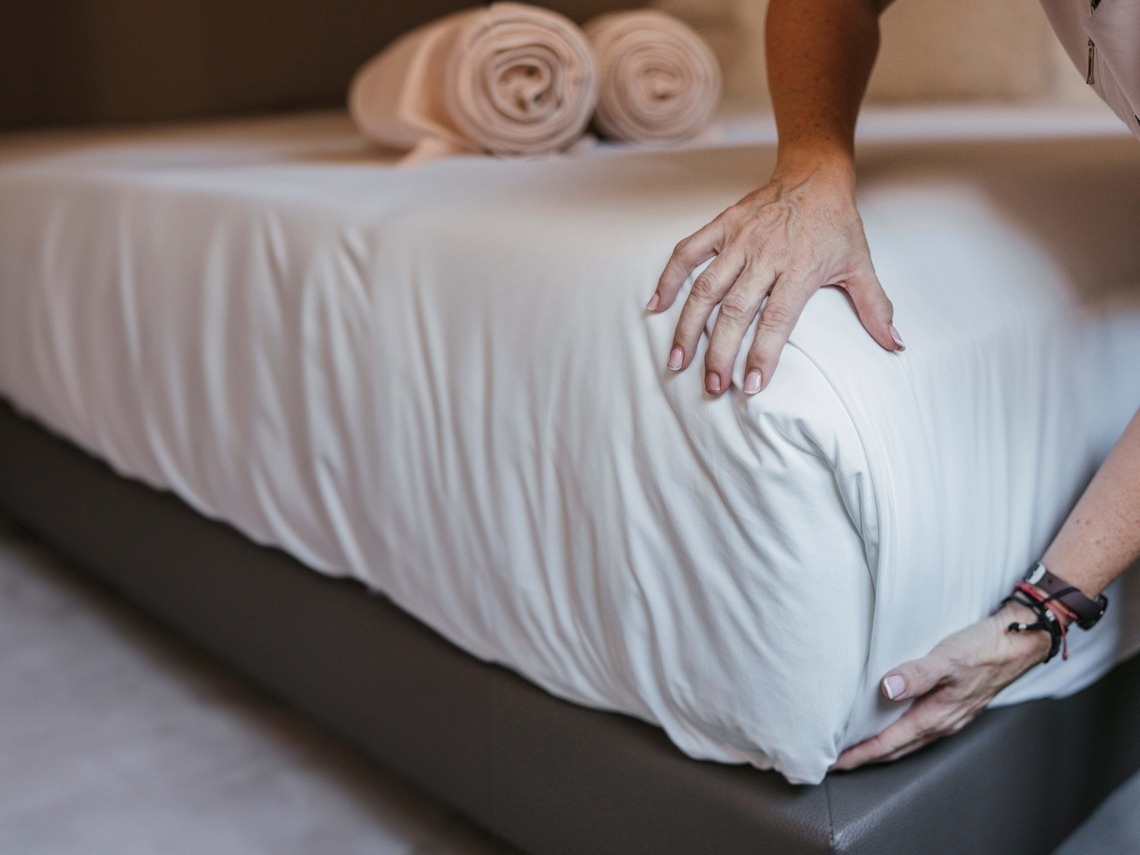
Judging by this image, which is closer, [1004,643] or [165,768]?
[1004,643]

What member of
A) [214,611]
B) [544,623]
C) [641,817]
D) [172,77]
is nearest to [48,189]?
[214,611]

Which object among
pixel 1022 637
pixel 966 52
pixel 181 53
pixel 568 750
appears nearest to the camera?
pixel 1022 637

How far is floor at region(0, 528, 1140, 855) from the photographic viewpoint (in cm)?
135

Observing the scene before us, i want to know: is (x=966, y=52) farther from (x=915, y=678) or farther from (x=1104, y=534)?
(x=915, y=678)

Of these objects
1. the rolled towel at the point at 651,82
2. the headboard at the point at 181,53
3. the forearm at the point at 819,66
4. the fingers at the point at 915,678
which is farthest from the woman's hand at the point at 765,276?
the headboard at the point at 181,53

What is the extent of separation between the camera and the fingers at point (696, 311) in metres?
0.86

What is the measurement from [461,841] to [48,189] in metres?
1.19

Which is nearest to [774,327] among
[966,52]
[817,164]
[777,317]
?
[777,317]

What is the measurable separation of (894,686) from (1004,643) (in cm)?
12

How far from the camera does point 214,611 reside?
61.4 inches

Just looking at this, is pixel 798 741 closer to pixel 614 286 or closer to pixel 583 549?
pixel 583 549

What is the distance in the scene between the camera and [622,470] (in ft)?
2.97

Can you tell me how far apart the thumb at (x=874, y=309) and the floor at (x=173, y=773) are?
2.31 ft

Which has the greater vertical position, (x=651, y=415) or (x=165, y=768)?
(x=651, y=415)
